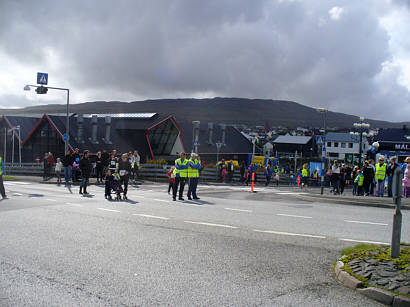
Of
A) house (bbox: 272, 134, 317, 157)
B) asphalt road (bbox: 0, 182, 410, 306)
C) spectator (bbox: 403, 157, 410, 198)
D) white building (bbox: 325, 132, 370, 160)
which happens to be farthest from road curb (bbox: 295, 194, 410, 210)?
white building (bbox: 325, 132, 370, 160)

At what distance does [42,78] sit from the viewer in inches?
1105

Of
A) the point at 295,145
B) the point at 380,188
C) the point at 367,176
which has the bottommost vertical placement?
the point at 380,188

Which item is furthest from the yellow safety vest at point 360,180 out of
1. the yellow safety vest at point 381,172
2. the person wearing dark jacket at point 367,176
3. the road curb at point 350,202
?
the road curb at point 350,202

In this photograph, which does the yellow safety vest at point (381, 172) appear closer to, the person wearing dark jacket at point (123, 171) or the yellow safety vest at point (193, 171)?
the yellow safety vest at point (193, 171)

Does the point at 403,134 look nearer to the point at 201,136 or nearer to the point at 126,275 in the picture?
the point at 126,275

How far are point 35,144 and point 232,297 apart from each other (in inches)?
1869

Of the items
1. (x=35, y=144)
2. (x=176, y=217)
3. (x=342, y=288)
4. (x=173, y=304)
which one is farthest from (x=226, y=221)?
(x=35, y=144)

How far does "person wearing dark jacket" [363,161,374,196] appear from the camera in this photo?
1903cm

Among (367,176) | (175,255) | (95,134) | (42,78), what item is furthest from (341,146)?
(175,255)

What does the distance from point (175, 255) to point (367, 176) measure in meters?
14.4

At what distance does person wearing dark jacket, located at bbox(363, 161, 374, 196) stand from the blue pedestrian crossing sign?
20.4 m

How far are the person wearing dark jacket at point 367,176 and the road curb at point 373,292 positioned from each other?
13.9 m

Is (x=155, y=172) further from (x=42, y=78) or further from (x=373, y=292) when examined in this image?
(x=373, y=292)

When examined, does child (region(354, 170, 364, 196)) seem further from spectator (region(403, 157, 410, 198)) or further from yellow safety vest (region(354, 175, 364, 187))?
spectator (region(403, 157, 410, 198))
